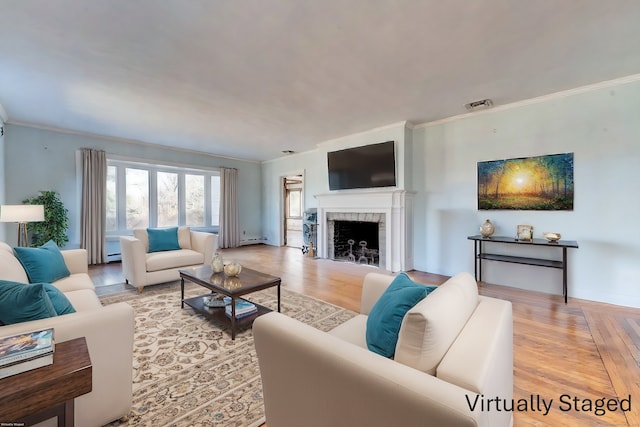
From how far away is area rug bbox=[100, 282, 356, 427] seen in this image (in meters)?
1.45

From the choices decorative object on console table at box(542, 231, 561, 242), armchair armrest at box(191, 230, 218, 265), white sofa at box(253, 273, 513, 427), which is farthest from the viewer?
armchair armrest at box(191, 230, 218, 265)

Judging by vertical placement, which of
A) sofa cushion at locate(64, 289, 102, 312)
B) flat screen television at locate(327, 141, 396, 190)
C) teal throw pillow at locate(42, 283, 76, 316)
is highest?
flat screen television at locate(327, 141, 396, 190)

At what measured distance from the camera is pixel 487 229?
3.70m

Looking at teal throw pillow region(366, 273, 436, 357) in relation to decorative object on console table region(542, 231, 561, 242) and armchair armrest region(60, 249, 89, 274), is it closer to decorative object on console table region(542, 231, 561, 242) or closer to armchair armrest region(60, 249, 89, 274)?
decorative object on console table region(542, 231, 561, 242)

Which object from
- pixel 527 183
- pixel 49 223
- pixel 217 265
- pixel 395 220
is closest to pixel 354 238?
pixel 395 220

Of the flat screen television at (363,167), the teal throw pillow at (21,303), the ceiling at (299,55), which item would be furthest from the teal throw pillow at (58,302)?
the flat screen television at (363,167)

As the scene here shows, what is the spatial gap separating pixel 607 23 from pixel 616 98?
4.82ft

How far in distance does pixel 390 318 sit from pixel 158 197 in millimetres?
6479

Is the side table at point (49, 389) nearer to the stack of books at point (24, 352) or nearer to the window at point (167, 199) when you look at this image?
the stack of books at point (24, 352)

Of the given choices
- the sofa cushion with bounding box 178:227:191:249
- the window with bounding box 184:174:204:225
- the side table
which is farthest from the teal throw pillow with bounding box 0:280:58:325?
the window with bounding box 184:174:204:225

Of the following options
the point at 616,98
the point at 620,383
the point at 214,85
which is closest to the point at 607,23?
the point at 616,98

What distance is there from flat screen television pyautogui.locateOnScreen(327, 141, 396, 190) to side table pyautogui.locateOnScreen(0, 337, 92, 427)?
169 inches

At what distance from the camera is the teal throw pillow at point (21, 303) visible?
120 cm

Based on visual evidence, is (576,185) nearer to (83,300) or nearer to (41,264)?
(83,300)
